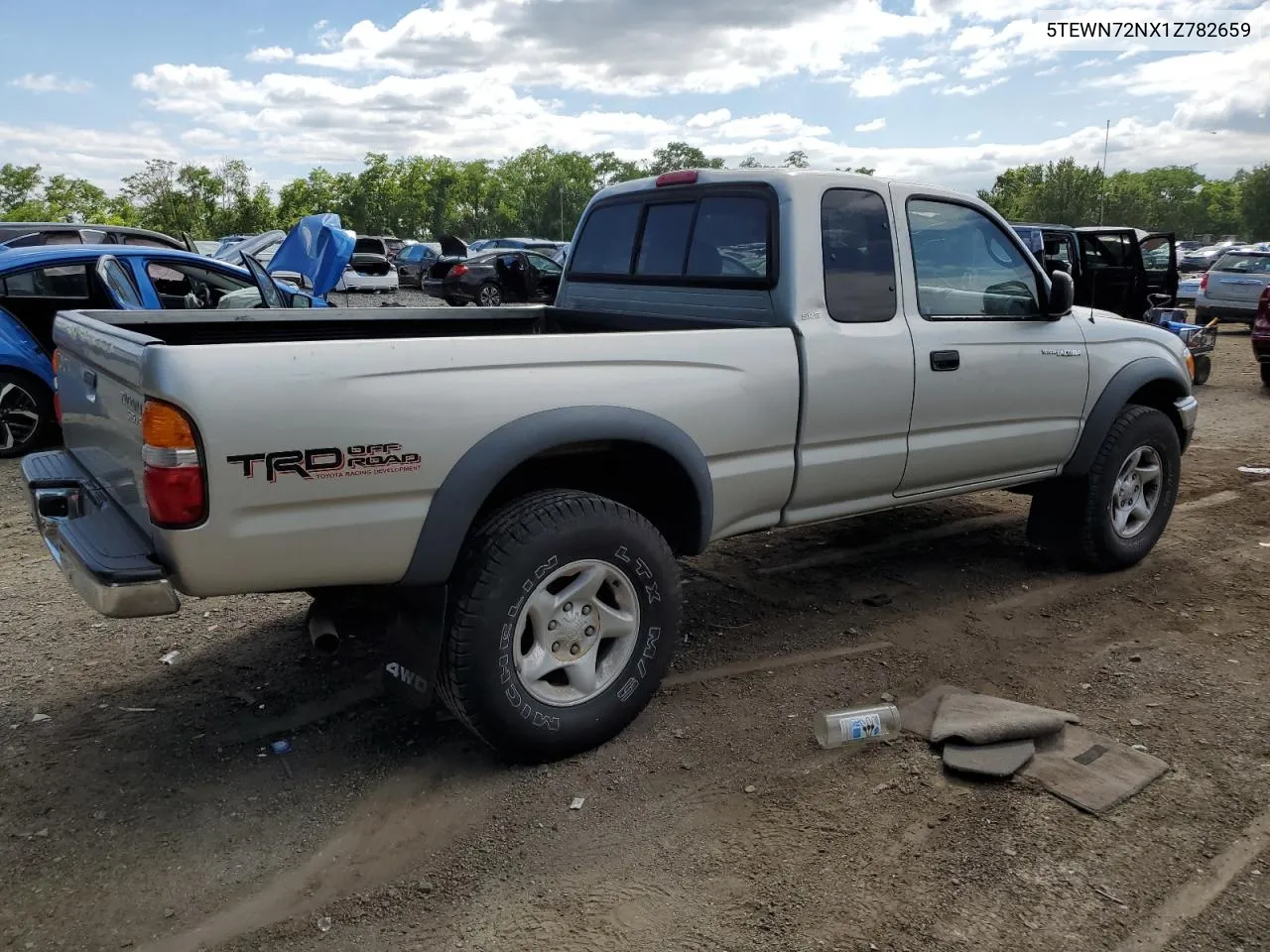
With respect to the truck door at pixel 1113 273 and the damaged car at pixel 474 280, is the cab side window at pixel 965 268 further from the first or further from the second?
the damaged car at pixel 474 280

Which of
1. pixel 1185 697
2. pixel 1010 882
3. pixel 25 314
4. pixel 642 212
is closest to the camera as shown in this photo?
pixel 1010 882

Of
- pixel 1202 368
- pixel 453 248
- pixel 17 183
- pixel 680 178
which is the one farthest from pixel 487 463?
pixel 17 183

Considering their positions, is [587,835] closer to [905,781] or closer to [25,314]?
[905,781]

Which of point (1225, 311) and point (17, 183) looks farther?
point (17, 183)

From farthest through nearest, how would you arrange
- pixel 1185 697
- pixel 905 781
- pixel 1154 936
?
pixel 1185 697, pixel 905 781, pixel 1154 936

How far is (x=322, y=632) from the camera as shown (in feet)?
11.1

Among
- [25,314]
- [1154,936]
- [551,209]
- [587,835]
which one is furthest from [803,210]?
[551,209]

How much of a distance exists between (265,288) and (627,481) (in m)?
6.38

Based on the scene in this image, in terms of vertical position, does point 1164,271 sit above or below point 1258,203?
below

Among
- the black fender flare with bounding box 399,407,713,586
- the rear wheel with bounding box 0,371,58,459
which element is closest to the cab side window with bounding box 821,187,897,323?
the black fender flare with bounding box 399,407,713,586

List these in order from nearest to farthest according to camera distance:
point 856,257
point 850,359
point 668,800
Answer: point 668,800
point 850,359
point 856,257

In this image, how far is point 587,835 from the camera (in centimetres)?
303

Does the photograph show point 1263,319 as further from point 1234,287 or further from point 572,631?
point 572,631

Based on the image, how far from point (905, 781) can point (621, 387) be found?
5.21 feet
